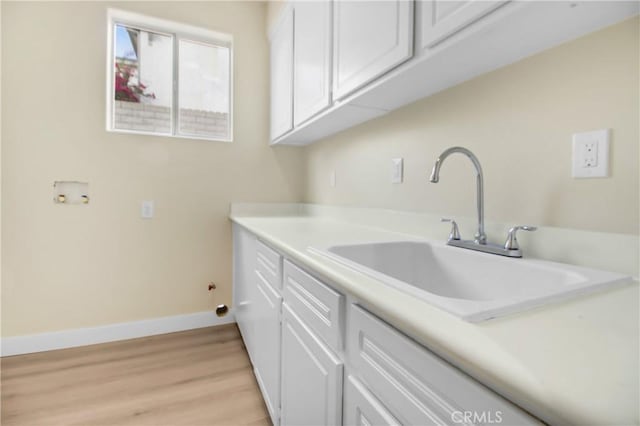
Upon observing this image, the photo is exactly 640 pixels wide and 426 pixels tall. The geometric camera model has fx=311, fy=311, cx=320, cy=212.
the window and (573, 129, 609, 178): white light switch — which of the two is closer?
(573, 129, 609, 178): white light switch

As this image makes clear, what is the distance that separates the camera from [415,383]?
0.49m

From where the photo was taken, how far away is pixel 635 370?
1.09 ft

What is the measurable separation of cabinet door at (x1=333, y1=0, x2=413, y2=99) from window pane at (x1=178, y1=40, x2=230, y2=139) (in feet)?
4.67

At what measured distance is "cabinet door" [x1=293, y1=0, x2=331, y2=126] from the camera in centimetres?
144

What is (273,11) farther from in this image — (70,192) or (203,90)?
(70,192)

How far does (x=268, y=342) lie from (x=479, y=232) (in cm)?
95

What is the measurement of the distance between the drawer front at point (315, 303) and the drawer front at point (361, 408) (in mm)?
92

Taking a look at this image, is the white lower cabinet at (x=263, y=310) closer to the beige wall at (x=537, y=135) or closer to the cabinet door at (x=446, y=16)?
the beige wall at (x=537, y=135)

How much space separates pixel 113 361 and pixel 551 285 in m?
2.28

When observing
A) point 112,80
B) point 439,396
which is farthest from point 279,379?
point 112,80

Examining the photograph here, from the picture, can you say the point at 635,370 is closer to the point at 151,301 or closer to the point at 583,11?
the point at 583,11

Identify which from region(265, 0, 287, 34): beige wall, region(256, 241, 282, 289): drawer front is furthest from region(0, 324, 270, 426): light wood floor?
region(265, 0, 287, 34): beige wall

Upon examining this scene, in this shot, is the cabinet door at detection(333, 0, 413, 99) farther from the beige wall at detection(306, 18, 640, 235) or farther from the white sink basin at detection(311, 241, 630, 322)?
the white sink basin at detection(311, 241, 630, 322)

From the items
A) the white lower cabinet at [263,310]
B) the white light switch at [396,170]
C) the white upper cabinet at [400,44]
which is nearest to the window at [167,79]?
the white upper cabinet at [400,44]
